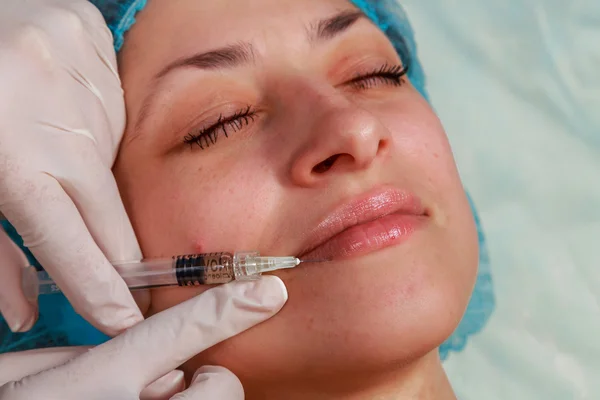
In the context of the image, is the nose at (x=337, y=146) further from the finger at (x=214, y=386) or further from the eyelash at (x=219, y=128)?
the finger at (x=214, y=386)

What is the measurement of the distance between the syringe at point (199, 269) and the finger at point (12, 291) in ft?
0.06

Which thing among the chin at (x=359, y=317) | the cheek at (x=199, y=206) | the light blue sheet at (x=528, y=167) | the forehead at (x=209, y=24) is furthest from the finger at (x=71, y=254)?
the light blue sheet at (x=528, y=167)

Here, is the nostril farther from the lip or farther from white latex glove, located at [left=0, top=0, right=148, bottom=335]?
white latex glove, located at [left=0, top=0, right=148, bottom=335]

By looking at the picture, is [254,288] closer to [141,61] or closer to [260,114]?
[260,114]

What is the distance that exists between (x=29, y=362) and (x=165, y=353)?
29 cm

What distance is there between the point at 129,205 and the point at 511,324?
1239mm

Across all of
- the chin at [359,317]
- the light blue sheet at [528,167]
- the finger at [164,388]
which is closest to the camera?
the chin at [359,317]

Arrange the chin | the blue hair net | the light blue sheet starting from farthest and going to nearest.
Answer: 1. the light blue sheet
2. the blue hair net
3. the chin

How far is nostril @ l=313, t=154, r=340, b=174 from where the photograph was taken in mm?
1034

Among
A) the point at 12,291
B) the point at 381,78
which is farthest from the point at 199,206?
the point at 381,78

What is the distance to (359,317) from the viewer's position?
97 cm

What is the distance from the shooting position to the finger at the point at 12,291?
1144 millimetres

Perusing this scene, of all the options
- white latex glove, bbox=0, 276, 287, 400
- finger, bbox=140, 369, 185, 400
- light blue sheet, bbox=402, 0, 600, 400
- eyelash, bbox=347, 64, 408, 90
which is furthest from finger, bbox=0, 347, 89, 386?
light blue sheet, bbox=402, 0, 600, 400

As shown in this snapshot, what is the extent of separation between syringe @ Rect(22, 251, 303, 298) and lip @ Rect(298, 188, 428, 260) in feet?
0.17
